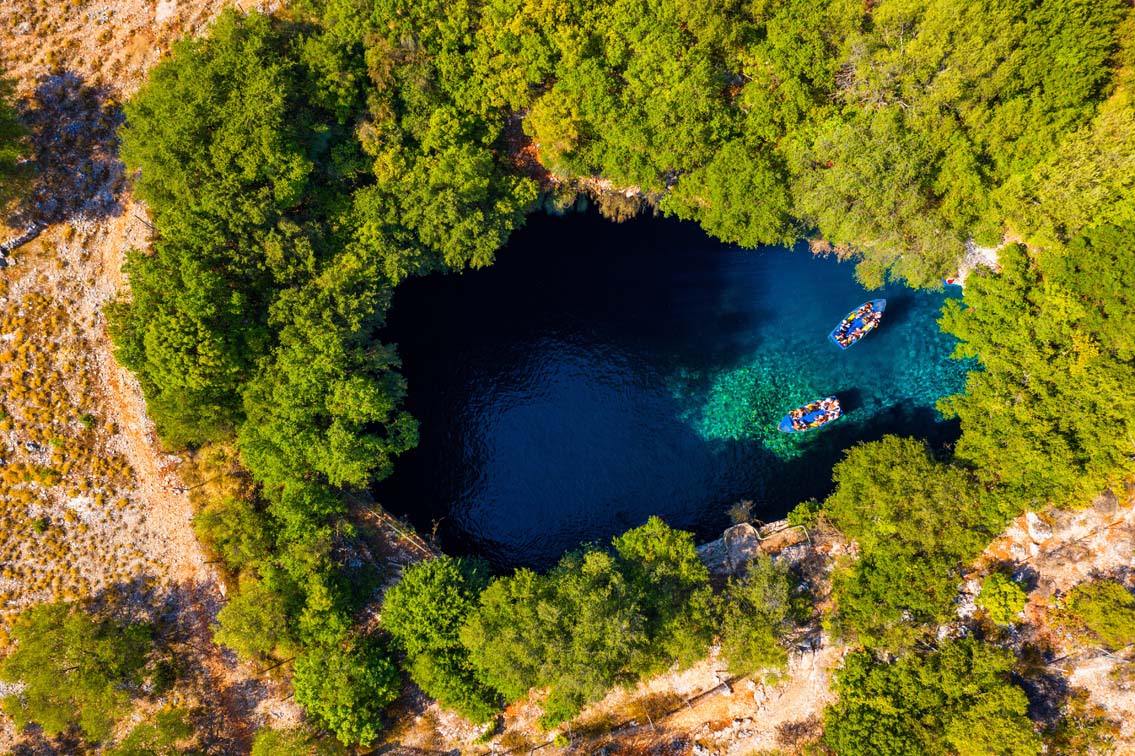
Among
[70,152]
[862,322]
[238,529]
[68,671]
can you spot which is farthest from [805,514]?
[70,152]

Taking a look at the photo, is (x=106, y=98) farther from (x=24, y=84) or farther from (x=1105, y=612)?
(x=1105, y=612)

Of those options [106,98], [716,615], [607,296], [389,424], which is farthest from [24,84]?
[716,615]

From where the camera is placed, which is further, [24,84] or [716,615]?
[24,84]

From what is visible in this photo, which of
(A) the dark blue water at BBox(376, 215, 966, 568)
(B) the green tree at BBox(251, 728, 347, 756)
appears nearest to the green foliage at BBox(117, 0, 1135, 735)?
(B) the green tree at BBox(251, 728, 347, 756)

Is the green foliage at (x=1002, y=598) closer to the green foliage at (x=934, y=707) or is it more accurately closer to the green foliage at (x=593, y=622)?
the green foliage at (x=934, y=707)

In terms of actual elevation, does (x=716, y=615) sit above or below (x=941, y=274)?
below

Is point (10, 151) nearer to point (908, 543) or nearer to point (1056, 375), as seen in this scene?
point (908, 543)

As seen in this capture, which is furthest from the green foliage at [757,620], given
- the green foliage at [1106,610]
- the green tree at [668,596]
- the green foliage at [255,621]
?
the green foliage at [255,621]
